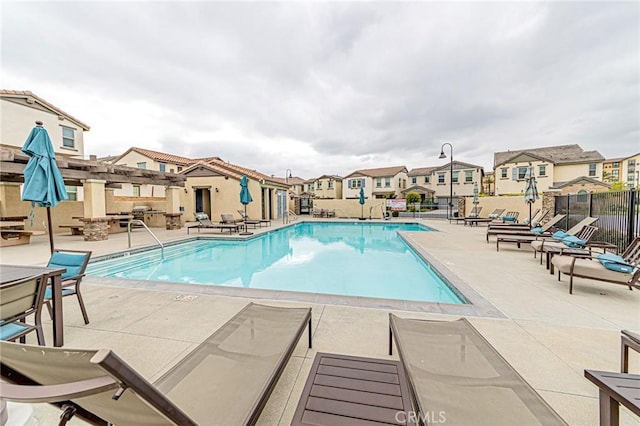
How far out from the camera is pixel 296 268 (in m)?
8.09

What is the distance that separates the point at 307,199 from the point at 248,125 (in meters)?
18.2

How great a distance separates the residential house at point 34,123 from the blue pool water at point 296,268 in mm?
10748

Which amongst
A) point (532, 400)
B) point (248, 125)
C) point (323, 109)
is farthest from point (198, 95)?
point (532, 400)

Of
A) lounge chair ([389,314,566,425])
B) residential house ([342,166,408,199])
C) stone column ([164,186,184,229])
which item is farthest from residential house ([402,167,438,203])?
lounge chair ([389,314,566,425])

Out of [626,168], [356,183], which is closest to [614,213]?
[356,183]

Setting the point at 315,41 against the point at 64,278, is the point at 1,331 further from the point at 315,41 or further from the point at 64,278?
the point at 315,41

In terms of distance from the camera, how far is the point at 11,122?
45.7ft

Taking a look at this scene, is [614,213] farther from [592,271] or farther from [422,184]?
[422,184]

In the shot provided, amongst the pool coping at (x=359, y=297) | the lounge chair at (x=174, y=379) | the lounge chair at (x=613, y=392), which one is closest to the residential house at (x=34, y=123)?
the pool coping at (x=359, y=297)

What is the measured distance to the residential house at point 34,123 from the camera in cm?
1374

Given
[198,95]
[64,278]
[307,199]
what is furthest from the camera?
[307,199]

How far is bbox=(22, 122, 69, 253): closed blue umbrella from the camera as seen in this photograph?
4.28 m

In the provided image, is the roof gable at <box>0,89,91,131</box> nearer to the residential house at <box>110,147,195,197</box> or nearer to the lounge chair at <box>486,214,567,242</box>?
the residential house at <box>110,147,195,197</box>

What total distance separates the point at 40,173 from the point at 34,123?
16816 mm
